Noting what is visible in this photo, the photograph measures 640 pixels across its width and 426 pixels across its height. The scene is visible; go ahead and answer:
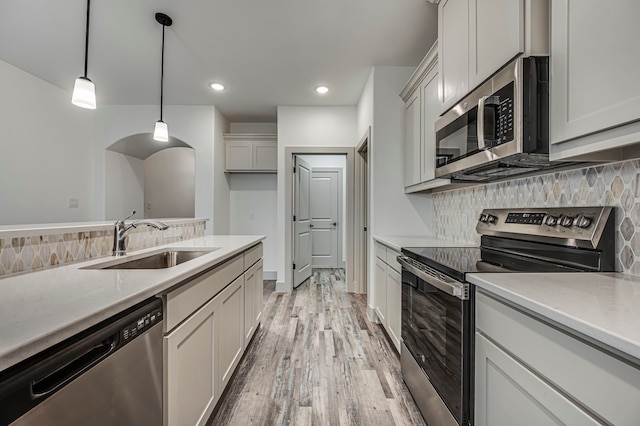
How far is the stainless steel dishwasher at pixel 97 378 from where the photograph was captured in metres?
0.58

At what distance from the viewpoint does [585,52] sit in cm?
101

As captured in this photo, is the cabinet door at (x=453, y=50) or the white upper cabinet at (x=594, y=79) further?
the cabinet door at (x=453, y=50)

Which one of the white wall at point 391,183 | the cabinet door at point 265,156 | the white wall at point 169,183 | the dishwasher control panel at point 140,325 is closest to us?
the dishwasher control panel at point 140,325

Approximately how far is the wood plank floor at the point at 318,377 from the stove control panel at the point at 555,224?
1144 mm

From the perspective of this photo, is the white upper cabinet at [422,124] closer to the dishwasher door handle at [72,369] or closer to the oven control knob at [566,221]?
the oven control knob at [566,221]

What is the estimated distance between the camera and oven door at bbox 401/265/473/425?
1194 millimetres

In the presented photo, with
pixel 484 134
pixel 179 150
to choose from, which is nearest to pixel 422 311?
pixel 484 134

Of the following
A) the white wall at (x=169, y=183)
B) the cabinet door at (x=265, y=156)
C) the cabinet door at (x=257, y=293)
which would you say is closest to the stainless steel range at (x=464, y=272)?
the cabinet door at (x=257, y=293)

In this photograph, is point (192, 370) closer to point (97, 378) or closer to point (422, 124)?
point (97, 378)

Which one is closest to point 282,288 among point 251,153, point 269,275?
point 269,275

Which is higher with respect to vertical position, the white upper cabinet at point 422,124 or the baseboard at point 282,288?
the white upper cabinet at point 422,124

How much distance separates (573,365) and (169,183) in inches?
260

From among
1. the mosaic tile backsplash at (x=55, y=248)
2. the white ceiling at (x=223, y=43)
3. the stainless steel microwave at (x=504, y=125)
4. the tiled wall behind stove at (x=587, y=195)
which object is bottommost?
the mosaic tile backsplash at (x=55, y=248)

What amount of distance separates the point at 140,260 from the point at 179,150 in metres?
4.96
